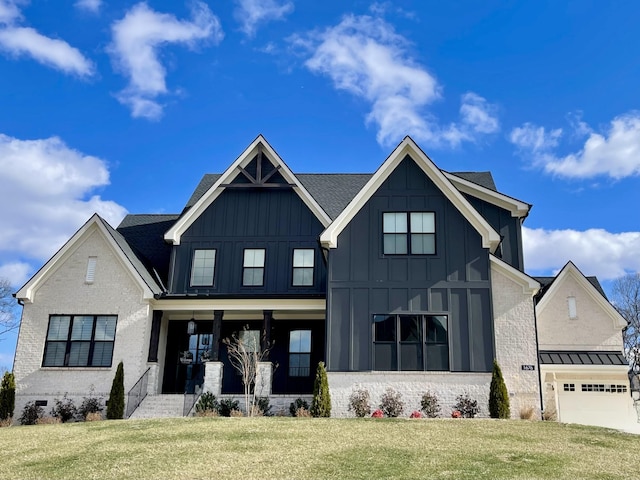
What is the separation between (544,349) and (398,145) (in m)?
10.3

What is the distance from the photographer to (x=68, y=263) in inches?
954

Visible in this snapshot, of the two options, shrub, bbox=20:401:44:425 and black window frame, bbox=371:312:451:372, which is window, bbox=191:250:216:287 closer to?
shrub, bbox=20:401:44:425

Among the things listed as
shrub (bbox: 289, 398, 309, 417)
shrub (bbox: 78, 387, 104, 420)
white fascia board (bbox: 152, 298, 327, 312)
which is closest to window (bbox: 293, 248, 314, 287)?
white fascia board (bbox: 152, 298, 327, 312)

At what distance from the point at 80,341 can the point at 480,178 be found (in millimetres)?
18674

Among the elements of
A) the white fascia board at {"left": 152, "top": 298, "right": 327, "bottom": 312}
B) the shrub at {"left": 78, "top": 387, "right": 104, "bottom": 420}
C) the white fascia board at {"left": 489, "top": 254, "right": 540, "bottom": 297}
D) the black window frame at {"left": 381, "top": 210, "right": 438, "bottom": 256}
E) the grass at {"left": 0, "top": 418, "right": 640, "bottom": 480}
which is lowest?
the grass at {"left": 0, "top": 418, "right": 640, "bottom": 480}

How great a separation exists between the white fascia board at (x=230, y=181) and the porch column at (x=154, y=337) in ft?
10.8

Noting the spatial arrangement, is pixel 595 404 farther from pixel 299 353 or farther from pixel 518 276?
pixel 299 353

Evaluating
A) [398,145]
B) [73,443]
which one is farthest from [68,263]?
[398,145]

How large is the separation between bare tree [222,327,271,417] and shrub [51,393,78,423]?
5.74m

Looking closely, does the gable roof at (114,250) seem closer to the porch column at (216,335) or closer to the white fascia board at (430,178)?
the porch column at (216,335)

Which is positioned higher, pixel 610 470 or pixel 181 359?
pixel 181 359

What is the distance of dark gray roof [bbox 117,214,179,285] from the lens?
87.6 ft

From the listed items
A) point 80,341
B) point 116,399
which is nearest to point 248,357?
point 116,399

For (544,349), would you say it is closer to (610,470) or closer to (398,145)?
(398,145)
